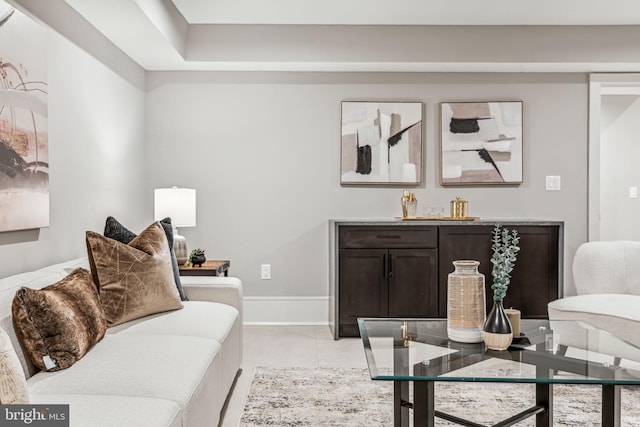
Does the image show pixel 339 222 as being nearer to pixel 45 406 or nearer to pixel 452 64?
pixel 452 64

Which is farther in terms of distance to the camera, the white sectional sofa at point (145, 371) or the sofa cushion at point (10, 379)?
the white sectional sofa at point (145, 371)

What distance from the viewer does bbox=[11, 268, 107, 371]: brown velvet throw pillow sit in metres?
1.95

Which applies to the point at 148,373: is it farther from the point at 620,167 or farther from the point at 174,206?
the point at 620,167

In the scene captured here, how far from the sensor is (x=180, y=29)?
4.20 m

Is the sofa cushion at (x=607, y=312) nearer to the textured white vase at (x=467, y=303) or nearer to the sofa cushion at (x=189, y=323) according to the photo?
the textured white vase at (x=467, y=303)

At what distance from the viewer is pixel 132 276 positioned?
266 centimetres

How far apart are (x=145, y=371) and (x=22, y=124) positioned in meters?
1.37

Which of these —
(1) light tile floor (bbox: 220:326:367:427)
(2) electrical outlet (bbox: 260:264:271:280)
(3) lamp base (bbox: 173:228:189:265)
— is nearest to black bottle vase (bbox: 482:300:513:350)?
(1) light tile floor (bbox: 220:326:367:427)

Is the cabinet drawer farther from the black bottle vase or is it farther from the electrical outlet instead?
the black bottle vase

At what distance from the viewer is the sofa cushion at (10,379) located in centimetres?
138

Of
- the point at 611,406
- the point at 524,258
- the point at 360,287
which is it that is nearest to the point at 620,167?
the point at 524,258

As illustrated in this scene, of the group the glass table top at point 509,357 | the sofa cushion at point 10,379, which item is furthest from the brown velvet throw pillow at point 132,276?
the sofa cushion at point 10,379
